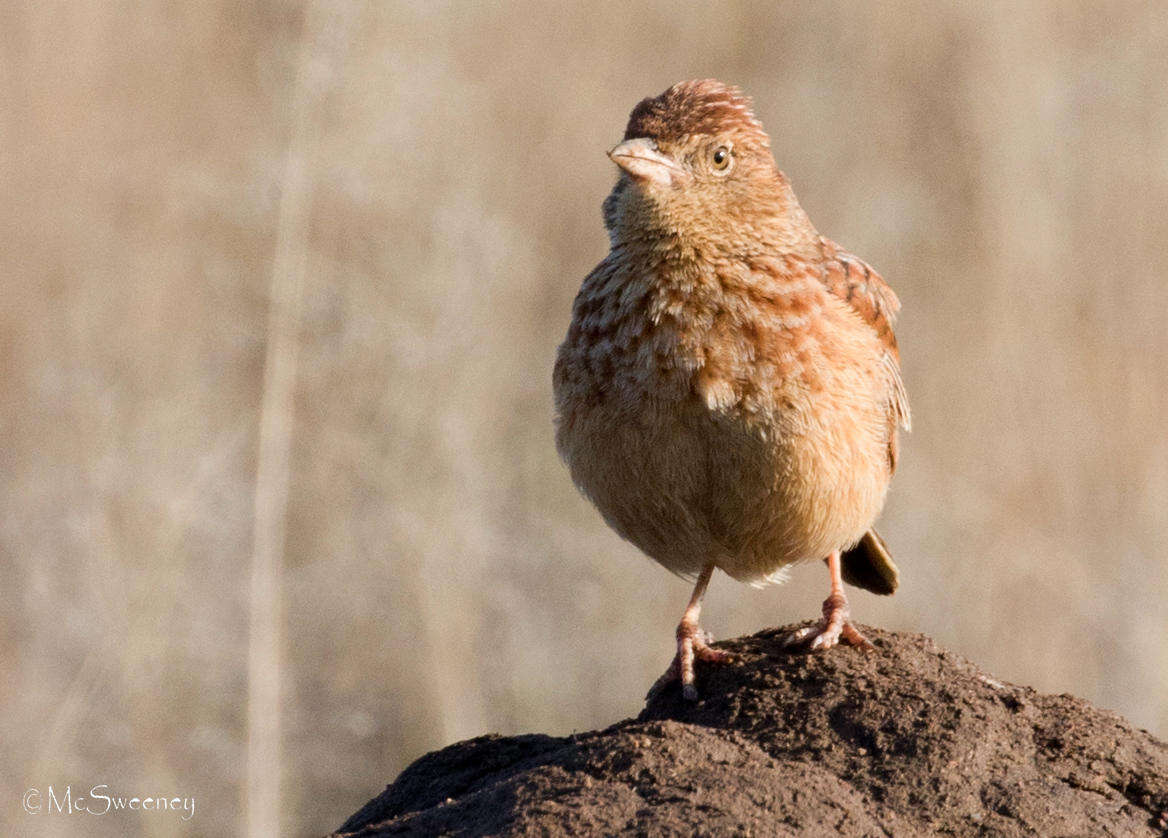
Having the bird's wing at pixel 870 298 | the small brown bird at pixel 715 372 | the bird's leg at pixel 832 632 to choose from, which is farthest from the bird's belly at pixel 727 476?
the bird's wing at pixel 870 298

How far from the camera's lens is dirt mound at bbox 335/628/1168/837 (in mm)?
3309

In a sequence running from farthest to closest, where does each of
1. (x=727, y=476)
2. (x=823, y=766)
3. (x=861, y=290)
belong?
(x=861, y=290), (x=727, y=476), (x=823, y=766)

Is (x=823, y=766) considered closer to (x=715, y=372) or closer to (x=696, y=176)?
(x=715, y=372)

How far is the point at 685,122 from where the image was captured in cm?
478

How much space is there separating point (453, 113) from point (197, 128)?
1.18 meters

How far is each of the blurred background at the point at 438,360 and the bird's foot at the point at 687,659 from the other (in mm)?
1929

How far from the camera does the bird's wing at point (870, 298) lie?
16.6 ft

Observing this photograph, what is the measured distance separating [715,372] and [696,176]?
0.64 m

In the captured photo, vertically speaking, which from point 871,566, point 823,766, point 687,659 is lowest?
point 823,766

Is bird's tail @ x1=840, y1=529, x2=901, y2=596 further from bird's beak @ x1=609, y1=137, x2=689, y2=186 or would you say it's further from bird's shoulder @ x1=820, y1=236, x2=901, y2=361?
bird's beak @ x1=609, y1=137, x2=689, y2=186

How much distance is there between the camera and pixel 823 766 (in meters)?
3.69

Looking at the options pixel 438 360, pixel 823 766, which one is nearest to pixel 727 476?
pixel 823 766

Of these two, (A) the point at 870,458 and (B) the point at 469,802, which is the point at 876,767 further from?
(A) the point at 870,458

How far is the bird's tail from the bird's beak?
5.15 feet
